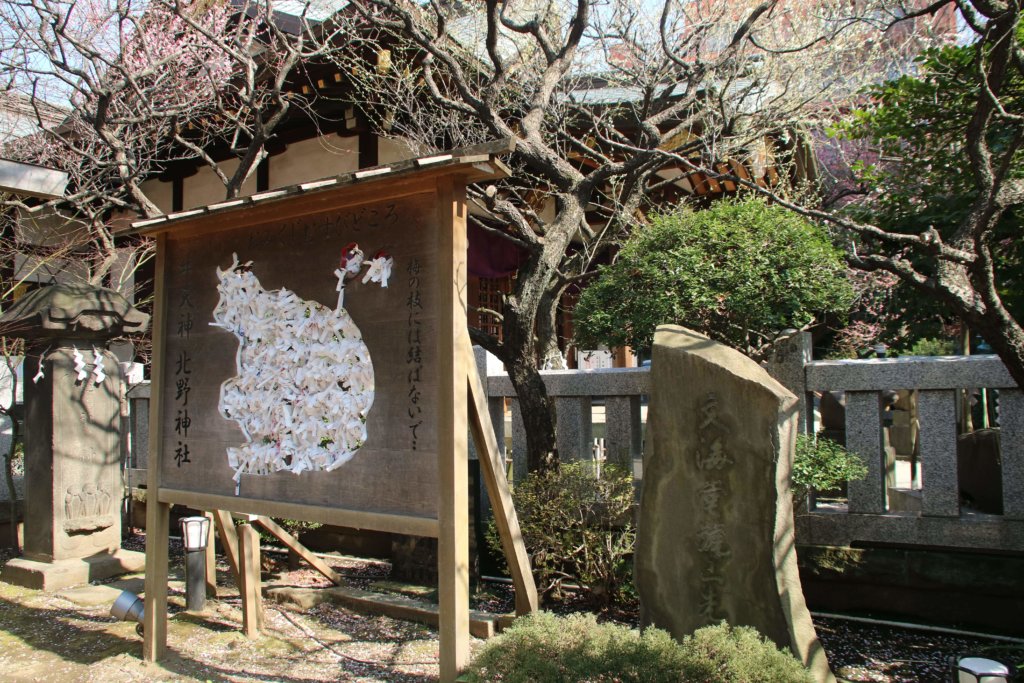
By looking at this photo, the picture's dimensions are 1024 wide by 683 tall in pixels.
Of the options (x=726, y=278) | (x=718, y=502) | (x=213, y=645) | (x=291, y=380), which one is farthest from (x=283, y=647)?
(x=726, y=278)

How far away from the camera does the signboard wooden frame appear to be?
161 inches

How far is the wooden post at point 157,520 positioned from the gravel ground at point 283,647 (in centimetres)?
20

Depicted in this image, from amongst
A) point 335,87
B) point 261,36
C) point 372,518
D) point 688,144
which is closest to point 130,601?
point 372,518

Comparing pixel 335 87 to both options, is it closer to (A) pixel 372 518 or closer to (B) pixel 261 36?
(B) pixel 261 36

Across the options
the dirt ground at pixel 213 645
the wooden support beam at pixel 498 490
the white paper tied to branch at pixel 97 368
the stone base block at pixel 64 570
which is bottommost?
the dirt ground at pixel 213 645

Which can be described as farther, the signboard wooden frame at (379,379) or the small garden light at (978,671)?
the signboard wooden frame at (379,379)

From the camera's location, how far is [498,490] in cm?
447

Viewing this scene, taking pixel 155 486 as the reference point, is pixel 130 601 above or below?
below

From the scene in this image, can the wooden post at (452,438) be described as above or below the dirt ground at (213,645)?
above

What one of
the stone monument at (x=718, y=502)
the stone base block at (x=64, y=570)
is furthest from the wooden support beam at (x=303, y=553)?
the stone monument at (x=718, y=502)

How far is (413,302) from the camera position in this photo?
432 cm

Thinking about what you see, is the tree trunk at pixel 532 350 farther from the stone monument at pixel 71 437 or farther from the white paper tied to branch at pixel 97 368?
the white paper tied to branch at pixel 97 368

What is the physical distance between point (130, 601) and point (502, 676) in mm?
3864

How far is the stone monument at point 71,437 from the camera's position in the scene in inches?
292
